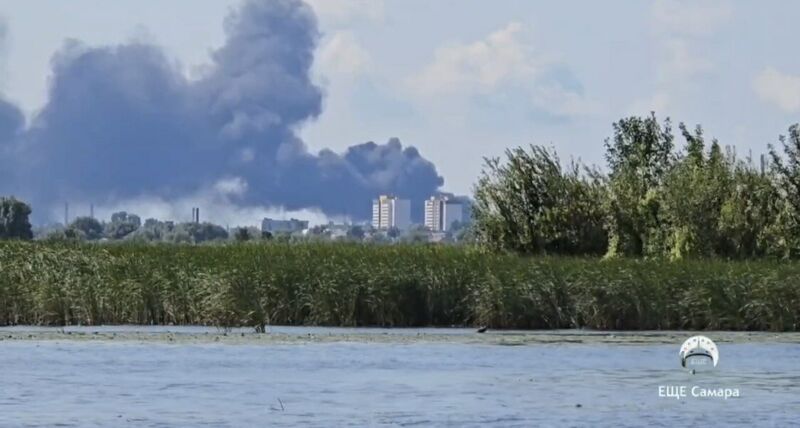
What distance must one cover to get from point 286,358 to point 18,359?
423 centimetres

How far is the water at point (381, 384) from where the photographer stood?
24.6 m

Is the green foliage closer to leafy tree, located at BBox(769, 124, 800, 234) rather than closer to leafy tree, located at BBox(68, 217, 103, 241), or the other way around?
leafy tree, located at BBox(769, 124, 800, 234)

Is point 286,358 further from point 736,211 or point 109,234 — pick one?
point 109,234

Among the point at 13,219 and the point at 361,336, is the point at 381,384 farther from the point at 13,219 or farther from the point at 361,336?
the point at 13,219

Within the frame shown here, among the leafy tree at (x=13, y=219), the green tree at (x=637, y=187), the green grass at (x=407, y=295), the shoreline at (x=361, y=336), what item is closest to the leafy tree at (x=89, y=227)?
the leafy tree at (x=13, y=219)

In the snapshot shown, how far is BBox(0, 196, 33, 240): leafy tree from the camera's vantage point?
114750mm

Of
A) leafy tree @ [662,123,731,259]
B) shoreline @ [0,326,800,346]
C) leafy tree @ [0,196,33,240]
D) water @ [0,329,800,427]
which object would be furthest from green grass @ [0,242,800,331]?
leafy tree @ [0,196,33,240]

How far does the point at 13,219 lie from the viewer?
11906 centimetres

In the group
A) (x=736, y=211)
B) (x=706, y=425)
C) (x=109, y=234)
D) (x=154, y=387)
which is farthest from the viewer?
(x=109, y=234)

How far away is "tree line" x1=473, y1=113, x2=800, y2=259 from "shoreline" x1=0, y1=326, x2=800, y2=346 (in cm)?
1609

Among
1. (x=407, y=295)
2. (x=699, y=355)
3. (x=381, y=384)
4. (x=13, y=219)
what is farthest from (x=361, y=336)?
(x=13, y=219)

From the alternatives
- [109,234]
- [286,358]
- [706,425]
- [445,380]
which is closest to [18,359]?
[286,358]

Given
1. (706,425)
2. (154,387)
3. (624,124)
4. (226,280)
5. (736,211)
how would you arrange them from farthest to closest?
(624,124), (736,211), (226,280), (154,387), (706,425)

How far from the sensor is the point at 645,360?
32.6 m
